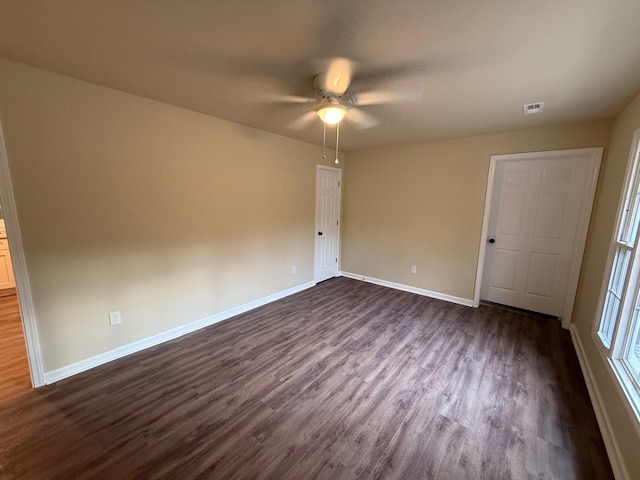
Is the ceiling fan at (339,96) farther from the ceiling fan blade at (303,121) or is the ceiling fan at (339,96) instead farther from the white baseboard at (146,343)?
the white baseboard at (146,343)

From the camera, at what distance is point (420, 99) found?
224 cm

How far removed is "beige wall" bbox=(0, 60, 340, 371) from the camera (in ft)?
6.26

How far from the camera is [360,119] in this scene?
9.18 feet

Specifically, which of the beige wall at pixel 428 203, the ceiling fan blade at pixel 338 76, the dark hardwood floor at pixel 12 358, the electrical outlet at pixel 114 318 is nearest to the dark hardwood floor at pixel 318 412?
the dark hardwood floor at pixel 12 358

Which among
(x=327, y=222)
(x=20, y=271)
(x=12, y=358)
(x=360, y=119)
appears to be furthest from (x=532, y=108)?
(x=12, y=358)

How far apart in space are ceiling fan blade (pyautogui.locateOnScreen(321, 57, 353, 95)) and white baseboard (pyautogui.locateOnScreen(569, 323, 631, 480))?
275 centimetres

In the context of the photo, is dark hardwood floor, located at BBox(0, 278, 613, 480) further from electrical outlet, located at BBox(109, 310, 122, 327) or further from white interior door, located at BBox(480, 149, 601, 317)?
white interior door, located at BBox(480, 149, 601, 317)

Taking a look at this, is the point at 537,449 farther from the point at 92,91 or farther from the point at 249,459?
the point at 92,91

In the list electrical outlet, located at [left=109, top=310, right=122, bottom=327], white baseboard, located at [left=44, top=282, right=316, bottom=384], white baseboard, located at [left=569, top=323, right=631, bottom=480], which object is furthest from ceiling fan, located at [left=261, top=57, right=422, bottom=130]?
white baseboard, located at [left=569, top=323, right=631, bottom=480]

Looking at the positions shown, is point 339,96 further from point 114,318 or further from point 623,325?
point 114,318

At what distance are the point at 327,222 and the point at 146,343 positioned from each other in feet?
10.1

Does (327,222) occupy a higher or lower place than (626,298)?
higher

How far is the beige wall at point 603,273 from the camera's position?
1.43 m

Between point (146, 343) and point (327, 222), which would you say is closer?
point (146, 343)
